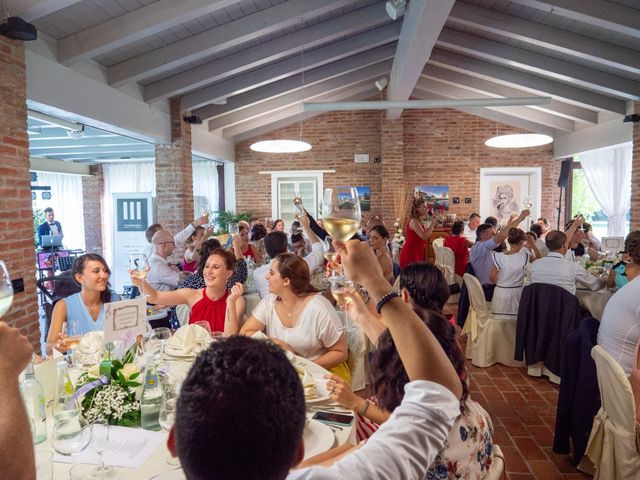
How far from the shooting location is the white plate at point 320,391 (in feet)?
6.06

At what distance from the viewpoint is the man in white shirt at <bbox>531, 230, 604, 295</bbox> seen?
3998 millimetres

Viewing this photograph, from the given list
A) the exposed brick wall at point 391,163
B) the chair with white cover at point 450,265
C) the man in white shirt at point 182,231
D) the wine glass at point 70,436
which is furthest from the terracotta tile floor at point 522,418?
the exposed brick wall at point 391,163

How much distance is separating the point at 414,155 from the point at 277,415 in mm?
10279

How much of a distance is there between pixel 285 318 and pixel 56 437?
1.54 metres

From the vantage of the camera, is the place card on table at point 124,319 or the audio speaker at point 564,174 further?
the audio speaker at point 564,174

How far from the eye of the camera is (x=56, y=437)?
140cm

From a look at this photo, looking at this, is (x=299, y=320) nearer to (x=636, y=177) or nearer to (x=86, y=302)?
(x=86, y=302)

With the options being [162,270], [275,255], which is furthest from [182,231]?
[275,255]

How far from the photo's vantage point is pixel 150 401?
1682 millimetres

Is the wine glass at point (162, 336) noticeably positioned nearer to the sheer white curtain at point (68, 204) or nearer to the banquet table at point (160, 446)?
the banquet table at point (160, 446)

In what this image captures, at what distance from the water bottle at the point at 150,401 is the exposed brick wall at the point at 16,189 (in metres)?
2.52

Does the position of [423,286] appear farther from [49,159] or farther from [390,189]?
[49,159]

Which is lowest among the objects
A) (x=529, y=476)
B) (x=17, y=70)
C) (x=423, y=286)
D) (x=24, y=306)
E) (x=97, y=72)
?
(x=529, y=476)

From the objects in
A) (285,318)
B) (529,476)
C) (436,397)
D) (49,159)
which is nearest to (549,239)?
(529,476)
